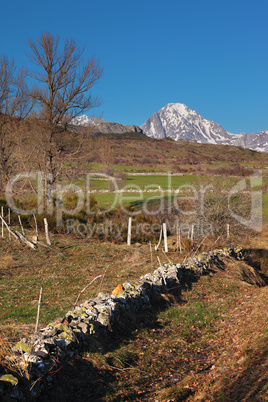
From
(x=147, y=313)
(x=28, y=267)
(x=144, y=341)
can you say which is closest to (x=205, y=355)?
(x=144, y=341)

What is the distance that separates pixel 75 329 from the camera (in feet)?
18.5

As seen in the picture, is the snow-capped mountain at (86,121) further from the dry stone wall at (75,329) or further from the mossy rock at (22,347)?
the mossy rock at (22,347)

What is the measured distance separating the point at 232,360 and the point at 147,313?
3.09 metres

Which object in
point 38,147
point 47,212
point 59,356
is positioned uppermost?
point 38,147

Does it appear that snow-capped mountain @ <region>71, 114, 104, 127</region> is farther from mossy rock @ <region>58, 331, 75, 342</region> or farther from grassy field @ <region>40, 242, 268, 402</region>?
mossy rock @ <region>58, 331, 75, 342</region>

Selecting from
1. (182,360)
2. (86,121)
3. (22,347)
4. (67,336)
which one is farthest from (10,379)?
(86,121)

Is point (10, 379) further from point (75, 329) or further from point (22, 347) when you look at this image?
point (75, 329)

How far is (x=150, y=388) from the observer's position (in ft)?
15.7

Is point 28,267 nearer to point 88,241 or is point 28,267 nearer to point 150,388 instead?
point 88,241

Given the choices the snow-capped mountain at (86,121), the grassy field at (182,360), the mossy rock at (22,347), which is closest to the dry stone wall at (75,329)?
the mossy rock at (22,347)

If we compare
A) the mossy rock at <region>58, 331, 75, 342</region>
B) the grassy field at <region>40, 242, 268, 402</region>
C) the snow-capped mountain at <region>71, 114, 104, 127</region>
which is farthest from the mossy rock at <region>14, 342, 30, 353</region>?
the snow-capped mountain at <region>71, 114, 104, 127</region>

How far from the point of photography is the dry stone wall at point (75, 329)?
13.1 ft

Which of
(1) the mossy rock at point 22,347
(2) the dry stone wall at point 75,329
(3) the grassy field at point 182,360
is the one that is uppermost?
(1) the mossy rock at point 22,347

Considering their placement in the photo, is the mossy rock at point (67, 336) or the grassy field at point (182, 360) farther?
the mossy rock at point (67, 336)
